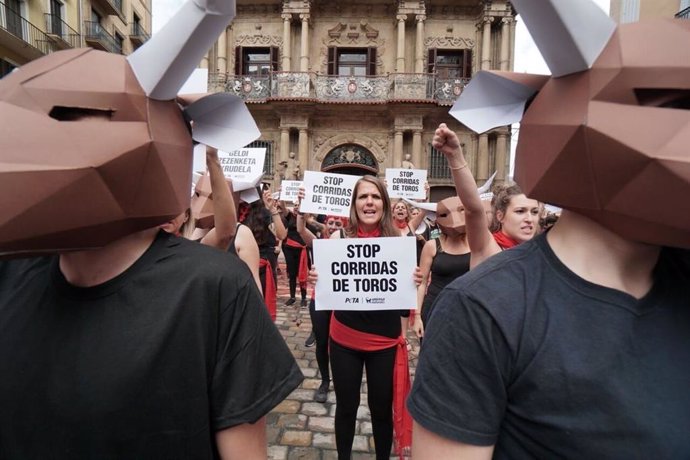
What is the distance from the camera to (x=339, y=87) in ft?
58.9

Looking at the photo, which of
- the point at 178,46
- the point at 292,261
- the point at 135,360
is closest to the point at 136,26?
the point at 292,261

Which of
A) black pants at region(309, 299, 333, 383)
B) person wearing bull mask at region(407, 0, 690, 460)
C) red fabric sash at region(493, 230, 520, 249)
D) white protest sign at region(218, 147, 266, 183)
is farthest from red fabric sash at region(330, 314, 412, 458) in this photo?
white protest sign at region(218, 147, 266, 183)

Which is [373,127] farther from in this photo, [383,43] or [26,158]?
[26,158]

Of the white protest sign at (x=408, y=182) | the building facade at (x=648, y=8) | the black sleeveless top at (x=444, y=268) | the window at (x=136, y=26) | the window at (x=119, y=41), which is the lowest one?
the black sleeveless top at (x=444, y=268)

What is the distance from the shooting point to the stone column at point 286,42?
694 inches

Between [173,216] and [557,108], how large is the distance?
105 cm

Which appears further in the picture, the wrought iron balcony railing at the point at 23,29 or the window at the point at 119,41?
the window at the point at 119,41

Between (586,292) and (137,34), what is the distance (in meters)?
32.5

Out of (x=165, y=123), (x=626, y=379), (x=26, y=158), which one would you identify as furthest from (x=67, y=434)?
(x=626, y=379)

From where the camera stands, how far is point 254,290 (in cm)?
126

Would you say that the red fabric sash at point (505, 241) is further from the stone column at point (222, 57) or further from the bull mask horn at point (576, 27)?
the stone column at point (222, 57)

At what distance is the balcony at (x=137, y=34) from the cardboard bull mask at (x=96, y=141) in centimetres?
2954

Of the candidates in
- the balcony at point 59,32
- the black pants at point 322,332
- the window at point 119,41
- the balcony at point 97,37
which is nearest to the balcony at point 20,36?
the balcony at point 59,32

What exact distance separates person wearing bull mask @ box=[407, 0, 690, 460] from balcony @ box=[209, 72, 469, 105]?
56.9ft
